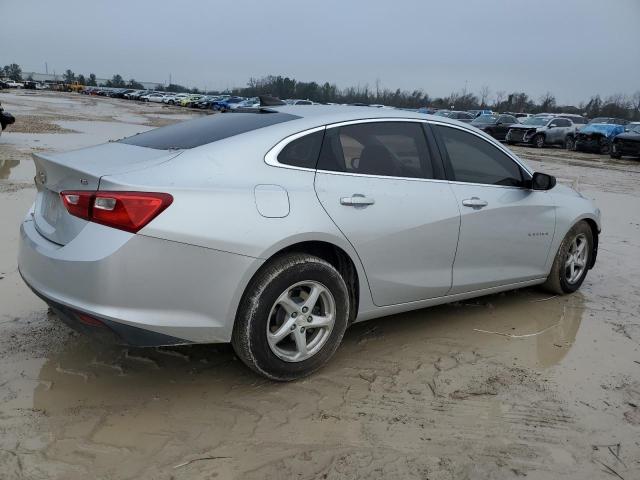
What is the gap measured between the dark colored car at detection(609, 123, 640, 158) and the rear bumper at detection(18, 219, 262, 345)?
23.0m

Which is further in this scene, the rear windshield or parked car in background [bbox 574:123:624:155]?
parked car in background [bbox 574:123:624:155]

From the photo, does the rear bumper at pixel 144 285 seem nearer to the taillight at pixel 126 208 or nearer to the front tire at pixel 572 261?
the taillight at pixel 126 208

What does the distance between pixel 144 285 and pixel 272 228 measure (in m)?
0.70

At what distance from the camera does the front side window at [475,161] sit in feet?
13.3

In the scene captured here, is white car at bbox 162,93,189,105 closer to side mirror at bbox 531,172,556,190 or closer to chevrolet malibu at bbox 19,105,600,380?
side mirror at bbox 531,172,556,190

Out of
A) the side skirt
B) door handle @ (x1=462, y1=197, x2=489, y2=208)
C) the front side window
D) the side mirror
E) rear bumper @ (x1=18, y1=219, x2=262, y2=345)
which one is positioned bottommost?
the side skirt

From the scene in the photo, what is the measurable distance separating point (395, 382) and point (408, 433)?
1.77 feet

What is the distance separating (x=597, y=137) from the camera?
25.0m

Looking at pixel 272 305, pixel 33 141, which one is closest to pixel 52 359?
pixel 272 305

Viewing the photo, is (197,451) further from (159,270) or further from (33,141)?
(33,141)

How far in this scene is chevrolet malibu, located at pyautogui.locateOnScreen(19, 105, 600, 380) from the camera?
275 centimetres

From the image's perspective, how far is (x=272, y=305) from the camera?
306 centimetres

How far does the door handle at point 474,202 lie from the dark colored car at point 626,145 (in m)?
21.1

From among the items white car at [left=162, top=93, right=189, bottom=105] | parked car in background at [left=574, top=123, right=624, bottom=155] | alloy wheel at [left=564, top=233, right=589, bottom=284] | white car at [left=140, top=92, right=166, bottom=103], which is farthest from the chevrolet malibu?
white car at [left=140, top=92, right=166, bottom=103]
